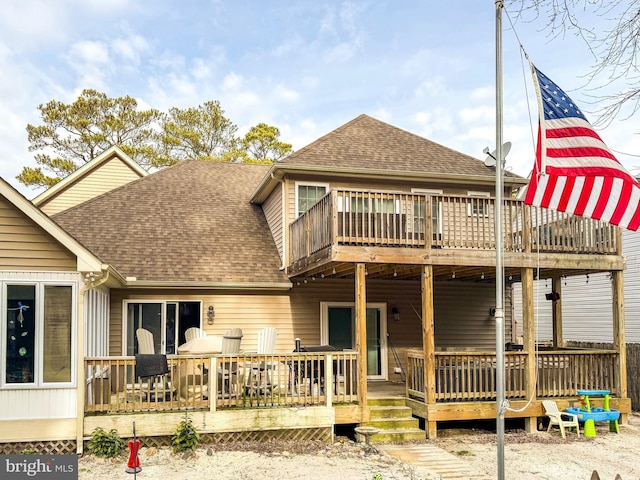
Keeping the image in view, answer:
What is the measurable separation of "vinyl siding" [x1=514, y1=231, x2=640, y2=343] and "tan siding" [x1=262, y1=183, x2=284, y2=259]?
760 centimetres

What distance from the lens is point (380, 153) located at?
1627cm

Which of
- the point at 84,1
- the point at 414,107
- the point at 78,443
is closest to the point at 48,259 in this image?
the point at 78,443

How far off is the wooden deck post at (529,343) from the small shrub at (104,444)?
25.0ft

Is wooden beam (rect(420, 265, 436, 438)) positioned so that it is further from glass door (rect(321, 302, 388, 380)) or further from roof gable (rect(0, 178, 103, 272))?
roof gable (rect(0, 178, 103, 272))

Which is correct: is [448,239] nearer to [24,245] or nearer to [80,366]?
[80,366]

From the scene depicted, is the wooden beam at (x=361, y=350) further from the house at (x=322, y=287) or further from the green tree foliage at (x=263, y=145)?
the green tree foliage at (x=263, y=145)

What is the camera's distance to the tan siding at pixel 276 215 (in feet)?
51.7

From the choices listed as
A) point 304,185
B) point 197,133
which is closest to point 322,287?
point 304,185

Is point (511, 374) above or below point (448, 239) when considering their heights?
below

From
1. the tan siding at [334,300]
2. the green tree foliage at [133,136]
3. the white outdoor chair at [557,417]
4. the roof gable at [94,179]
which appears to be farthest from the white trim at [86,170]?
the white outdoor chair at [557,417]

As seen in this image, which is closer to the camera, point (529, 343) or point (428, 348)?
point (428, 348)

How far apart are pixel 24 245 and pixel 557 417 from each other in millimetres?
9926

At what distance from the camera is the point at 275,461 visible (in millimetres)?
9578

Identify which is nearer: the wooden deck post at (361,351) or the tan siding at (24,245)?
the tan siding at (24,245)
